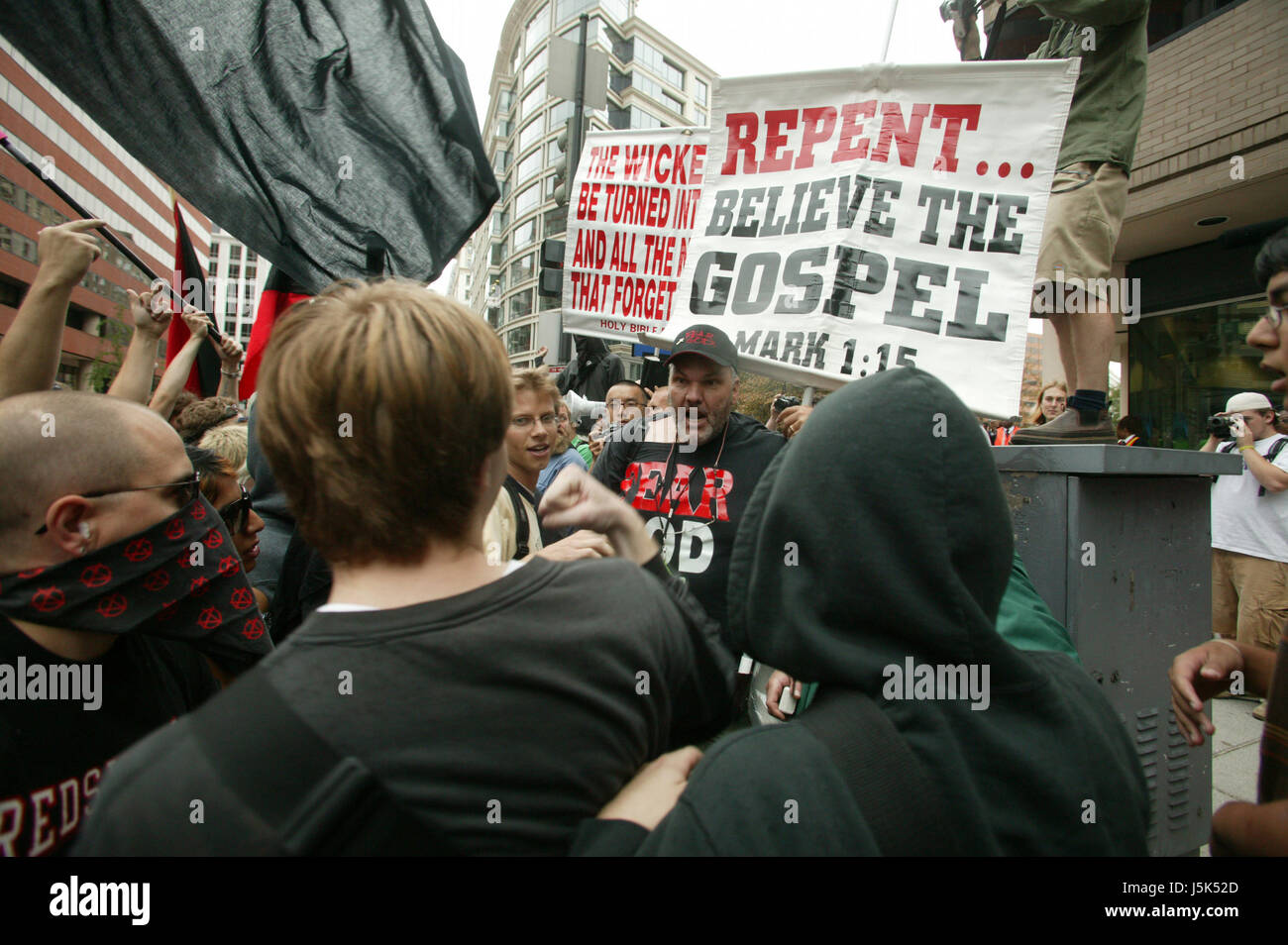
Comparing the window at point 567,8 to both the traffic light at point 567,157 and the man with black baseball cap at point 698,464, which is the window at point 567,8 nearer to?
the traffic light at point 567,157

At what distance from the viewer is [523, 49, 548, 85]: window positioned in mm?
57844

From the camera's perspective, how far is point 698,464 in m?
3.32

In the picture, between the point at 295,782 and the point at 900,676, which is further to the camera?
the point at 900,676

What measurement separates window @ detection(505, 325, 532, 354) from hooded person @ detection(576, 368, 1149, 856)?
58.4m

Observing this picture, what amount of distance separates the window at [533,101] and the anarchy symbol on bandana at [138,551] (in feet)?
210

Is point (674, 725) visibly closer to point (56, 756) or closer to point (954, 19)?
point (56, 756)

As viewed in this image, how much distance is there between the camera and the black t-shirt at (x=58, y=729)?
121 centimetres

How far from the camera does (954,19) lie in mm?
3197

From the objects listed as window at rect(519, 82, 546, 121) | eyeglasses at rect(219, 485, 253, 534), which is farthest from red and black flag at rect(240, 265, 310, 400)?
window at rect(519, 82, 546, 121)

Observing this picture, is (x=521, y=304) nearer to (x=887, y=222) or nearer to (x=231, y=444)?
(x=231, y=444)

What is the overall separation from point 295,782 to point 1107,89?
3453mm

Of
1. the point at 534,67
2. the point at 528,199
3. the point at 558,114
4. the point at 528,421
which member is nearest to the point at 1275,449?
the point at 528,421

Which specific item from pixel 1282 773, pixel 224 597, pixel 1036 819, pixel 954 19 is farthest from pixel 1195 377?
pixel 224 597

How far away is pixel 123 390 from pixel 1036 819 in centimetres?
254
